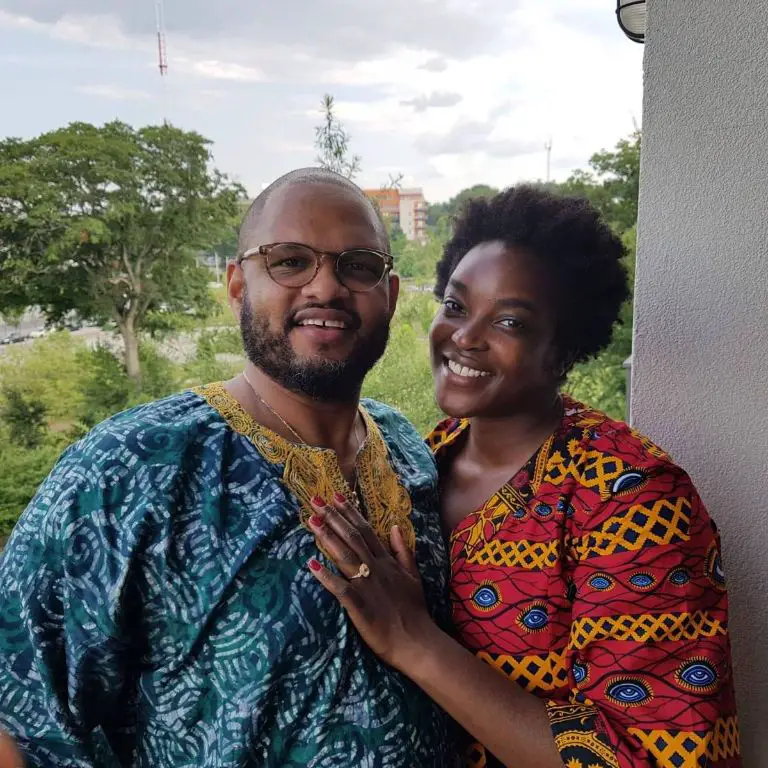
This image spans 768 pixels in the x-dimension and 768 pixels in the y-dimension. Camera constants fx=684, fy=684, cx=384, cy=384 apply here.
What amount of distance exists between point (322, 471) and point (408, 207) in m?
3.28

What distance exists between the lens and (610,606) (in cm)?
111

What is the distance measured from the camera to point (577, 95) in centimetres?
427

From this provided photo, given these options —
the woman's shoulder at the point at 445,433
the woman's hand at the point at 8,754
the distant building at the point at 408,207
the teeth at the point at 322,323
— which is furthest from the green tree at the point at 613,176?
the woman's hand at the point at 8,754

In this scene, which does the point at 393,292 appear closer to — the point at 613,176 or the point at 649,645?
the point at 649,645

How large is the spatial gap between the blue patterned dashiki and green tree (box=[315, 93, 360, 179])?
3.48m

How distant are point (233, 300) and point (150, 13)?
4129 millimetres

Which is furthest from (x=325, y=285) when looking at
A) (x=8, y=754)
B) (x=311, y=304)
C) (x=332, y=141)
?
(x=332, y=141)

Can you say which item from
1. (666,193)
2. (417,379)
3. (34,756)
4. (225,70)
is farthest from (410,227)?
(34,756)

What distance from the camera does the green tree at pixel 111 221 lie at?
535 cm

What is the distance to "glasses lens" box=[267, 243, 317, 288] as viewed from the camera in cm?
122

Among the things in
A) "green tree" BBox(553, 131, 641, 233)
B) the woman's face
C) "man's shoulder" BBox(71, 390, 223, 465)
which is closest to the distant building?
"green tree" BBox(553, 131, 641, 233)

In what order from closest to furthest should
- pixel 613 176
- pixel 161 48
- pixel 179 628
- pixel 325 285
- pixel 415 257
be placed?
1. pixel 179 628
2. pixel 325 285
3. pixel 415 257
4. pixel 161 48
5. pixel 613 176

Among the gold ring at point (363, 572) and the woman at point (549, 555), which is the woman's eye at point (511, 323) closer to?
the woman at point (549, 555)

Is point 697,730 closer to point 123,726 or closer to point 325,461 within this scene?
point 325,461
